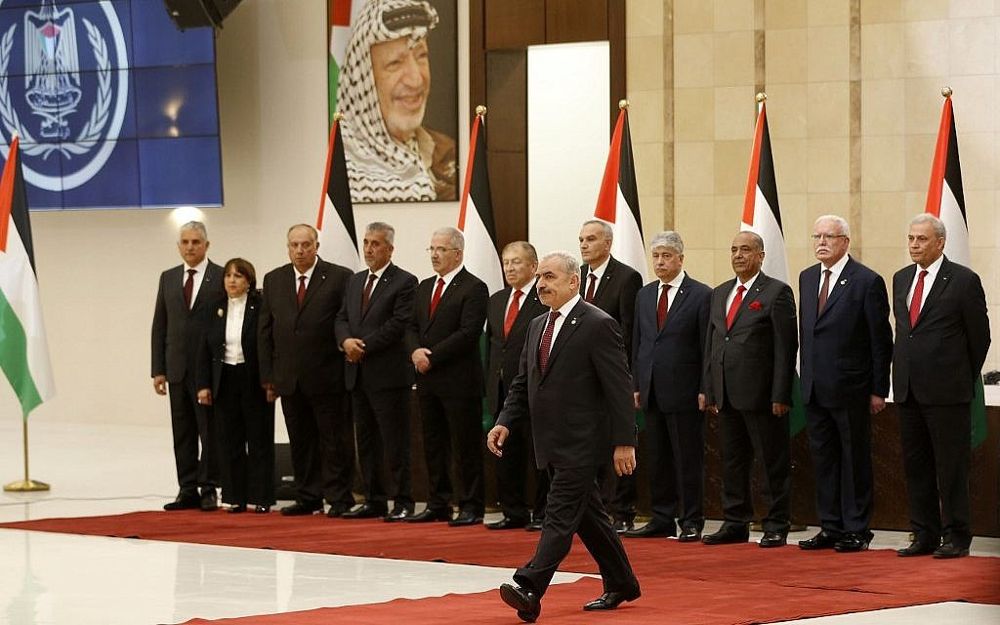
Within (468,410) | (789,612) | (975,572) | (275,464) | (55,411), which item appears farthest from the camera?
(55,411)

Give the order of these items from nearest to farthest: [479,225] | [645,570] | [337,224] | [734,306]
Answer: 1. [645,570]
2. [734,306]
3. [479,225]
4. [337,224]

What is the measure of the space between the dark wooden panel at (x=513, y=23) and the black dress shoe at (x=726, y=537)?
22.2 ft

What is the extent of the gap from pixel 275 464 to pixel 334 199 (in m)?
1.71

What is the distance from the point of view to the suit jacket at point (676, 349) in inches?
309

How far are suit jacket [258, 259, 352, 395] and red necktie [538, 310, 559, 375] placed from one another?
10.2 feet

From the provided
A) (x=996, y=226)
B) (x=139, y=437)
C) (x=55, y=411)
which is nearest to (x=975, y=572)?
(x=996, y=226)

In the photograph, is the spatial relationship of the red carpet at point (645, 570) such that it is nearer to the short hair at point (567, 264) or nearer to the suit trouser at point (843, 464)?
the suit trouser at point (843, 464)

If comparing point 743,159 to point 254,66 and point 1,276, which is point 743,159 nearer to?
point 254,66

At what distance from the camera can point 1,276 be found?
33.5 ft

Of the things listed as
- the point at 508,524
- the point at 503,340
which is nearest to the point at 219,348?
the point at 503,340

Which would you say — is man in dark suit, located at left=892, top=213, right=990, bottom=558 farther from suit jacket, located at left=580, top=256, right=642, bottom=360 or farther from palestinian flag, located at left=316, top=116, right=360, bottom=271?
palestinian flag, located at left=316, top=116, right=360, bottom=271

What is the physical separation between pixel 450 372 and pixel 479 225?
1.57m

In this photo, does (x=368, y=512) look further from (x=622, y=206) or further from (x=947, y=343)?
(x=947, y=343)

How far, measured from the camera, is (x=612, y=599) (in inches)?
221
